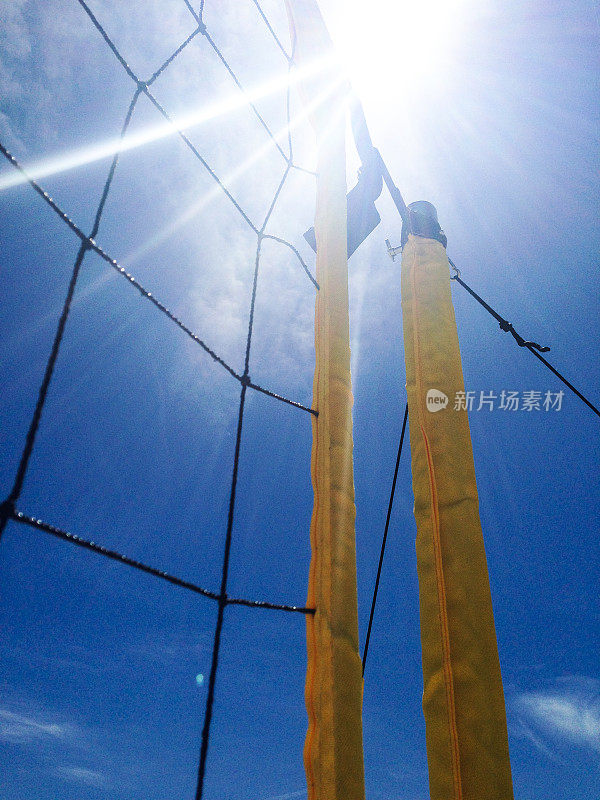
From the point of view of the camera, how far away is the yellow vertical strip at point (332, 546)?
1226 mm

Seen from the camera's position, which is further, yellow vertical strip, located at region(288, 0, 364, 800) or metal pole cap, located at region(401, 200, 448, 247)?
metal pole cap, located at region(401, 200, 448, 247)

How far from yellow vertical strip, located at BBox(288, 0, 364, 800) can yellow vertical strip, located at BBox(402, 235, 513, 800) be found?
29cm

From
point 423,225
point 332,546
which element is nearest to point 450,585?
point 332,546

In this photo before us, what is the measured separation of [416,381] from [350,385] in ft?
1.11

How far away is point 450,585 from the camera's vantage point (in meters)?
1.58

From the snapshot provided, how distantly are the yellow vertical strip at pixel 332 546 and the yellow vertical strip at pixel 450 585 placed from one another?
0.29m

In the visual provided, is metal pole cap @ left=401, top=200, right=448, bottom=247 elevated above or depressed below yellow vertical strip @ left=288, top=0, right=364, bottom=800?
above

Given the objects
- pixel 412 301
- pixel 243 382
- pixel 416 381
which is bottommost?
pixel 243 382

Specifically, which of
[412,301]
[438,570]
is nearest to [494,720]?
[438,570]

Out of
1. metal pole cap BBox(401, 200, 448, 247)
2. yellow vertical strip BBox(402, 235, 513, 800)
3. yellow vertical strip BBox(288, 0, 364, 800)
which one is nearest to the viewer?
yellow vertical strip BBox(288, 0, 364, 800)

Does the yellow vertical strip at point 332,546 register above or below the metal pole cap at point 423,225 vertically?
below

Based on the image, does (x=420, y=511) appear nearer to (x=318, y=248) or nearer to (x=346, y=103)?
(x=318, y=248)

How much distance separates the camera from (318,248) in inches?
84.8

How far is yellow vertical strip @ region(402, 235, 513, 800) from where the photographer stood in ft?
4.49
